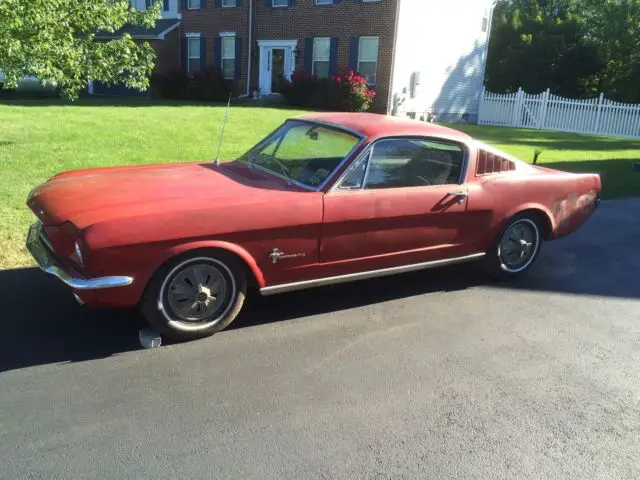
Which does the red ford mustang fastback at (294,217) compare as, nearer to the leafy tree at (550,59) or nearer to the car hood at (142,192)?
the car hood at (142,192)

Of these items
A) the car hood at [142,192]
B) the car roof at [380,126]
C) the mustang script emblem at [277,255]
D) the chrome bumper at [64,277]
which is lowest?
the chrome bumper at [64,277]

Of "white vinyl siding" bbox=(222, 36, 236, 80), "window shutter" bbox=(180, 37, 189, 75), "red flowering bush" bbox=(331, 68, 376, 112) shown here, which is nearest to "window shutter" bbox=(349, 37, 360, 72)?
"red flowering bush" bbox=(331, 68, 376, 112)

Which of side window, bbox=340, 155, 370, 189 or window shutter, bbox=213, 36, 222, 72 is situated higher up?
window shutter, bbox=213, 36, 222, 72

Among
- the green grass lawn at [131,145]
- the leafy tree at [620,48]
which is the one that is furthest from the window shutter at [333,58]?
the leafy tree at [620,48]

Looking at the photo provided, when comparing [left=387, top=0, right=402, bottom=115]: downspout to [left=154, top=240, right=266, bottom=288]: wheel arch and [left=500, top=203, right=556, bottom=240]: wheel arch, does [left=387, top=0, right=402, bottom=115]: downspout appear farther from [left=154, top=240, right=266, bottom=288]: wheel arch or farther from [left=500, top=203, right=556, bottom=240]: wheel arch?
[left=154, top=240, right=266, bottom=288]: wheel arch

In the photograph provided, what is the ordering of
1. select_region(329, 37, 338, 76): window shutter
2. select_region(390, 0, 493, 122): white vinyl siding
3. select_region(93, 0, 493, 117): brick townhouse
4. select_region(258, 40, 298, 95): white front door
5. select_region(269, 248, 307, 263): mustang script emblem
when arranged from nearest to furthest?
select_region(269, 248, 307, 263): mustang script emblem
select_region(93, 0, 493, 117): brick townhouse
select_region(390, 0, 493, 122): white vinyl siding
select_region(329, 37, 338, 76): window shutter
select_region(258, 40, 298, 95): white front door

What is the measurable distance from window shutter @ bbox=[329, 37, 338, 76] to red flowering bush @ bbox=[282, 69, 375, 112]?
82cm

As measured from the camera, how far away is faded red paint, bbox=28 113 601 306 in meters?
3.66

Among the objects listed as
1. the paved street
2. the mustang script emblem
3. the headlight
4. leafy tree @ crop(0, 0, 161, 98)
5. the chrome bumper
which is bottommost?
the paved street

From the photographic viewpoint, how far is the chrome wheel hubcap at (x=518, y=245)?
5477 millimetres

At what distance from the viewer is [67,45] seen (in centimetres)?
921

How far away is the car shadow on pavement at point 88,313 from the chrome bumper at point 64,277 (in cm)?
46

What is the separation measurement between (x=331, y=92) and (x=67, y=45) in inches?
486

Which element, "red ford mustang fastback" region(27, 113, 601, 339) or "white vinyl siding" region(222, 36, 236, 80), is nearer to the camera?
"red ford mustang fastback" region(27, 113, 601, 339)
